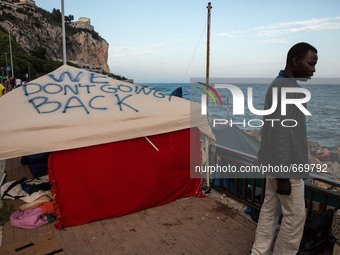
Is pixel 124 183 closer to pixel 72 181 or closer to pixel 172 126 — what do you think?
pixel 72 181

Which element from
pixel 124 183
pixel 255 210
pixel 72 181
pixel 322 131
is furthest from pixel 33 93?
pixel 322 131

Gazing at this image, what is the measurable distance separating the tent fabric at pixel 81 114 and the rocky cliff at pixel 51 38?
75773mm

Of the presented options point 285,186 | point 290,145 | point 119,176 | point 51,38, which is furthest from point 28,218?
point 51,38

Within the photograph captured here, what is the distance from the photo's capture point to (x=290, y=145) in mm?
2758

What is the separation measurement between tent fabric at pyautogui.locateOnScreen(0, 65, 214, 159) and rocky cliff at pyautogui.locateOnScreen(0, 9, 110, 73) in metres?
75.8

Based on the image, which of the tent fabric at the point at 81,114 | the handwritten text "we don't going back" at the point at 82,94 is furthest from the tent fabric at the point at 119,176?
the handwritten text "we don't going back" at the point at 82,94

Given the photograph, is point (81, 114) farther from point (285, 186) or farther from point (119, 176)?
point (285, 186)

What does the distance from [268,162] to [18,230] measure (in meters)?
3.98

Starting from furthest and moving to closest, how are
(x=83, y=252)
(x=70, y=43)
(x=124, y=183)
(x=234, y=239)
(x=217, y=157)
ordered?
(x=70, y=43) → (x=217, y=157) → (x=124, y=183) → (x=234, y=239) → (x=83, y=252)

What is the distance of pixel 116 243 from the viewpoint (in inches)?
161

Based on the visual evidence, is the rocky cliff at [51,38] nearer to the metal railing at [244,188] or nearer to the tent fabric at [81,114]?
the tent fabric at [81,114]

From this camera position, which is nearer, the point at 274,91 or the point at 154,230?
the point at 274,91

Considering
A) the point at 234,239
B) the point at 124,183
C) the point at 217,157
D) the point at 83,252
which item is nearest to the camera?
the point at 83,252

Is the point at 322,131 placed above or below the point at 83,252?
below
